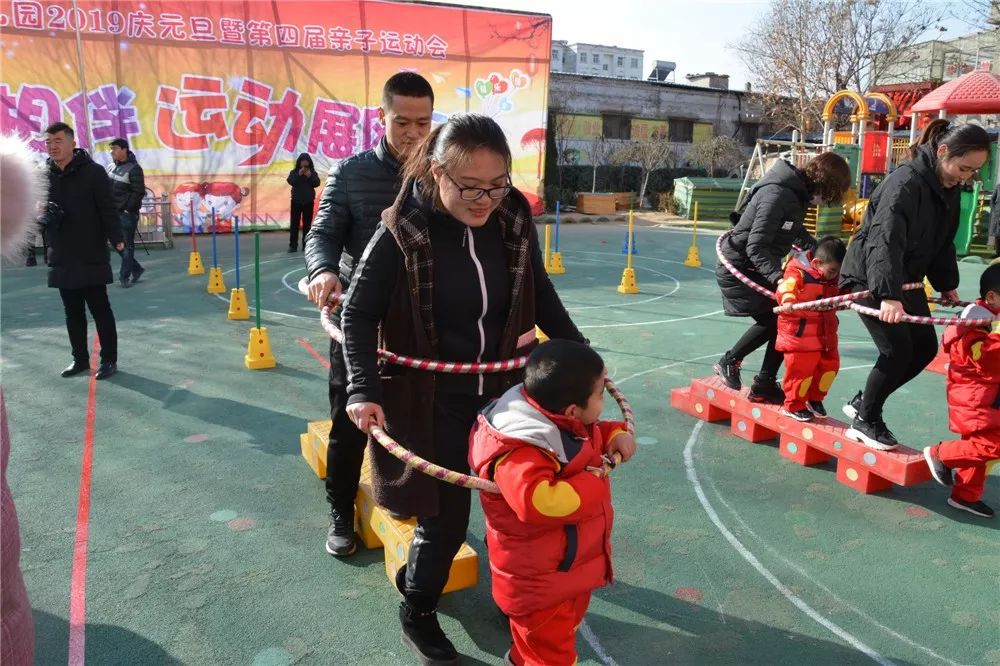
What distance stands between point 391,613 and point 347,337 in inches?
54.9

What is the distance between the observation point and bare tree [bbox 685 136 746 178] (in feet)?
112

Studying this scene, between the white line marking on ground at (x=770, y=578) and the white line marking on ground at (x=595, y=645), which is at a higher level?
the white line marking on ground at (x=770, y=578)

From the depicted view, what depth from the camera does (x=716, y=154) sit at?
34.3m

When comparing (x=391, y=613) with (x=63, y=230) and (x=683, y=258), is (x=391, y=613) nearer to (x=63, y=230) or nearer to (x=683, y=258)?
(x=63, y=230)

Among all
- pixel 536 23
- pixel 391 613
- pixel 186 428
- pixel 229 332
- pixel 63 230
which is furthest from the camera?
pixel 536 23

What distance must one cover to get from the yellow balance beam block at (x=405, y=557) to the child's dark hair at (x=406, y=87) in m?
1.84

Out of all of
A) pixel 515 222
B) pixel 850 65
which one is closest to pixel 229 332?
pixel 515 222

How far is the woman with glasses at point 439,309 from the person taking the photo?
2.59 metres

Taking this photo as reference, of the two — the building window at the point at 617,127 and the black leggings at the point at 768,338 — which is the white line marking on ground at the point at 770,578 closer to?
the black leggings at the point at 768,338

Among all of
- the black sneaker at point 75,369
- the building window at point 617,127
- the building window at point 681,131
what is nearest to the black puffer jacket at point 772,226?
the black sneaker at point 75,369

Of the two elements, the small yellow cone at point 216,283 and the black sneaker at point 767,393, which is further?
the small yellow cone at point 216,283

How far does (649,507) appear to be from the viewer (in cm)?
448

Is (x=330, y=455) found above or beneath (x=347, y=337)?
beneath

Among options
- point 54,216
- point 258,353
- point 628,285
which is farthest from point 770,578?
point 628,285
